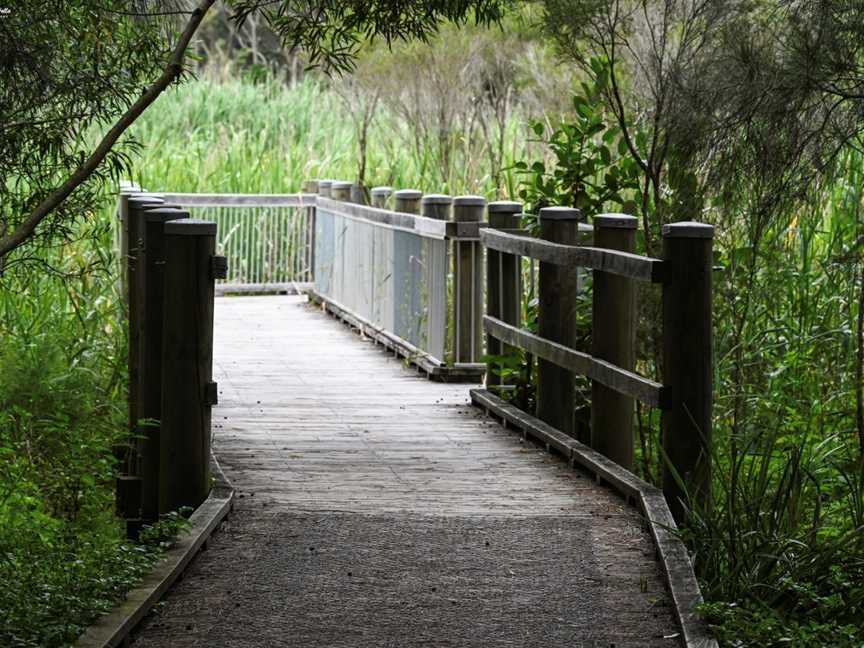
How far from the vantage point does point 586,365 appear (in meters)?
7.66

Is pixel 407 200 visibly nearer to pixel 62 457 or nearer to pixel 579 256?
pixel 62 457

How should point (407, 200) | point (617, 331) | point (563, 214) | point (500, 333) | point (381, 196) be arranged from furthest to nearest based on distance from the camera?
point (381, 196)
point (407, 200)
point (500, 333)
point (563, 214)
point (617, 331)

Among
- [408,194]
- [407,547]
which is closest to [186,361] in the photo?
[407,547]

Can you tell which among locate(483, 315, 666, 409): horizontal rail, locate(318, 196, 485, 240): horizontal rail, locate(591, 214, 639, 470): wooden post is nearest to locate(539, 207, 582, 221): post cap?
locate(591, 214, 639, 470): wooden post

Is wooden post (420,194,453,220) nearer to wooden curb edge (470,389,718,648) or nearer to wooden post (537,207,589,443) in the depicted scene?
wooden curb edge (470,389,718,648)

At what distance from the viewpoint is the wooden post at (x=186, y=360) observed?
262 inches

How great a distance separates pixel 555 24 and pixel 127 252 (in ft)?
9.08

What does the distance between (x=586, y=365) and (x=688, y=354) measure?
1.23 meters

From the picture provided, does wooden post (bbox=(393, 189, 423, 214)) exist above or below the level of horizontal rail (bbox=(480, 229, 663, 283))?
above

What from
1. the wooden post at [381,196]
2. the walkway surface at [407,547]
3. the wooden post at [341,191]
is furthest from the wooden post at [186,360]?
the wooden post at [341,191]

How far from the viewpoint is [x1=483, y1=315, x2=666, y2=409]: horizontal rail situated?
671 cm

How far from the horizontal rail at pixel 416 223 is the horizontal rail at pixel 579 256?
117cm

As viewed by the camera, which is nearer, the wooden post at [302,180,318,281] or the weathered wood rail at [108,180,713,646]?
the weathered wood rail at [108,180,713,646]

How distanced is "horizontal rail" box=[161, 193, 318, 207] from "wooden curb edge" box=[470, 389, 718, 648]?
711cm
